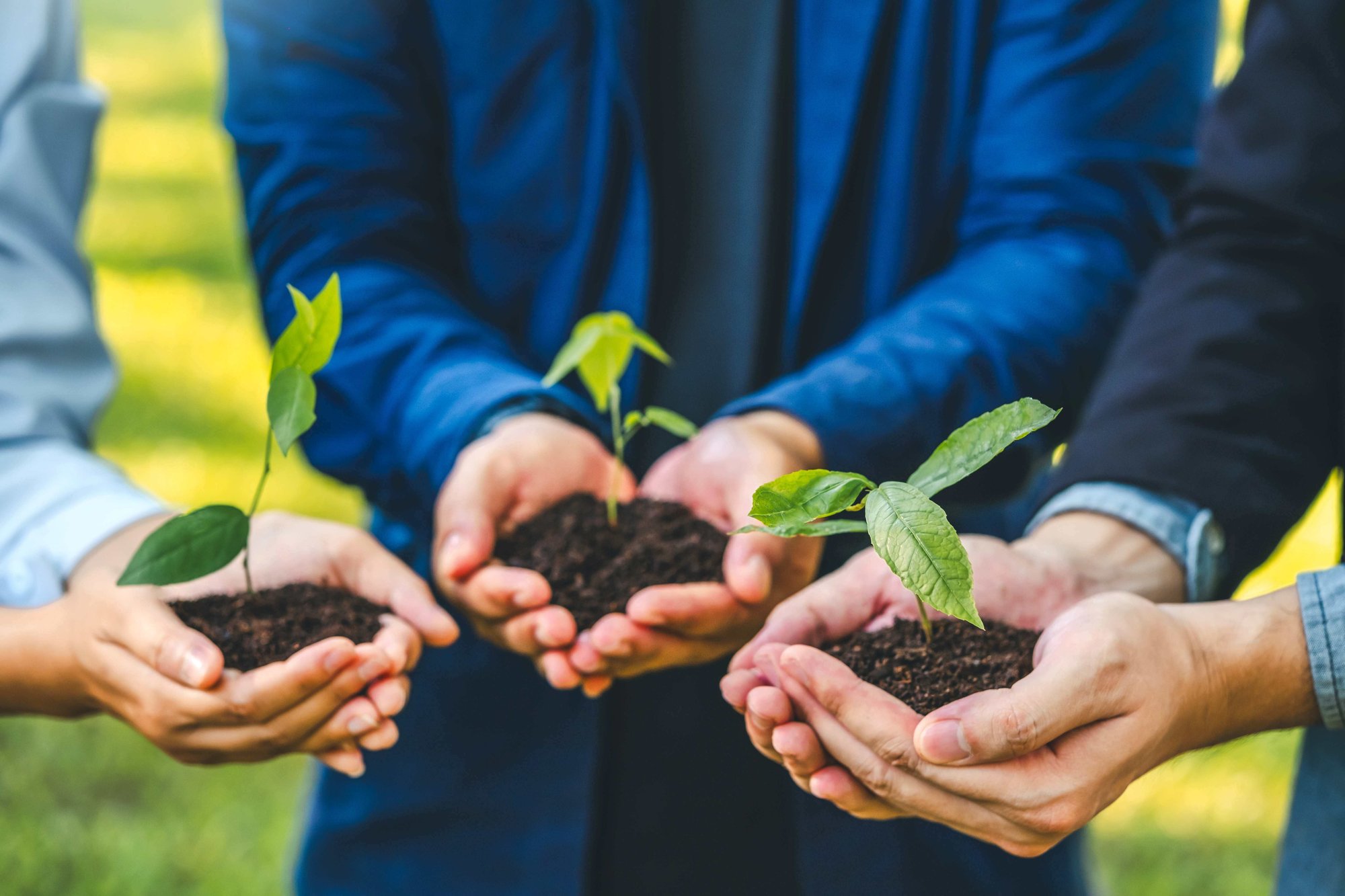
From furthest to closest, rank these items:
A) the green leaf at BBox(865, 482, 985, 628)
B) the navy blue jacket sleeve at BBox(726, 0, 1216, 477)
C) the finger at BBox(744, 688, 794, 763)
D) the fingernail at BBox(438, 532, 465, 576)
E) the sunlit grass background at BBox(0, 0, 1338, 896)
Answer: the sunlit grass background at BBox(0, 0, 1338, 896)
the navy blue jacket sleeve at BBox(726, 0, 1216, 477)
the fingernail at BBox(438, 532, 465, 576)
the finger at BBox(744, 688, 794, 763)
the green leaf at BBox(865, 482, 985, 628)

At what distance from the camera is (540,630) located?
1454 mm

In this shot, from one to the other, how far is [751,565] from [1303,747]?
Answer: 75 centimetres

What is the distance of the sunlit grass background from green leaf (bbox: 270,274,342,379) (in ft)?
3.69

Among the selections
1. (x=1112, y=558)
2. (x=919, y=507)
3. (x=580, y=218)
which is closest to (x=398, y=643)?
(x=919, y=507)

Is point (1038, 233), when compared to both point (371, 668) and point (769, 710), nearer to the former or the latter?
point (769, 710)

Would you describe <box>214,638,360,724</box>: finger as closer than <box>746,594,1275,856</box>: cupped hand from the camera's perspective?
No

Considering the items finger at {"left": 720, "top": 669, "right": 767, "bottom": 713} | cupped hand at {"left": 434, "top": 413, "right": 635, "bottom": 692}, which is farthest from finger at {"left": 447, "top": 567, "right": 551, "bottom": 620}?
finger at {"left": 720, "top": 669, "right": 767, "bottom": 713}

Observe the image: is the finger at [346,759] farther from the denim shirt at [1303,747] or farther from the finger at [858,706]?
the denim shirt at [1303,747]

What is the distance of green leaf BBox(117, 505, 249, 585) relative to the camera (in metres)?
1.30

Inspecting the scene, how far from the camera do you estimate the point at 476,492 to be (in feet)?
5.24

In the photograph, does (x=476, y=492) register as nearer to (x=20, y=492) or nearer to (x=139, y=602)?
(x=139, y=602)

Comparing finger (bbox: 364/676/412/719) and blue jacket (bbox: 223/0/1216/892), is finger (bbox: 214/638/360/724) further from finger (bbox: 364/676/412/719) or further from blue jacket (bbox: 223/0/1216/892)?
blue jacket (bbox: 223/0/1216/892)

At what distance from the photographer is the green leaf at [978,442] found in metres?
1.13

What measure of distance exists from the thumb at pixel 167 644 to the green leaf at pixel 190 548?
0.06 m
